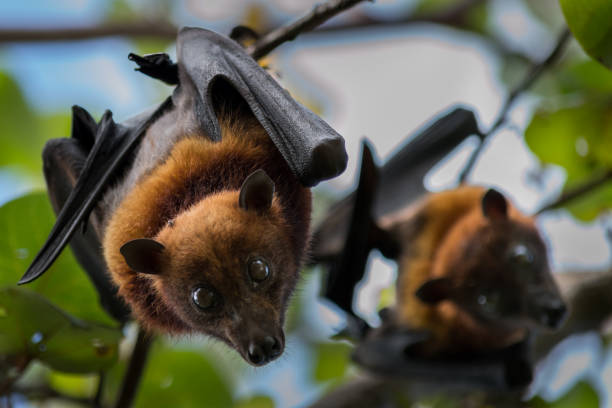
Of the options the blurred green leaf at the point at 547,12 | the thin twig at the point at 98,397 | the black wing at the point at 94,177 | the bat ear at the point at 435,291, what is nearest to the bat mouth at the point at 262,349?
the black wing at the point at 94,177

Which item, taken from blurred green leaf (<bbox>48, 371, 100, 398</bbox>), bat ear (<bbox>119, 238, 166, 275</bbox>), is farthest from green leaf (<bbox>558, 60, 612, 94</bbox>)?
blurred green leaf (<bbox>48, 371, 100, 398</bbox>)

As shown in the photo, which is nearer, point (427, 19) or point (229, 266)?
point (229, 266)

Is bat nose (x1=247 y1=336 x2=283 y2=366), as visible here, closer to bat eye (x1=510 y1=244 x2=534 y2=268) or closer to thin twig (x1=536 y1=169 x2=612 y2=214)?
bat eye (x1=510 y1=244 x2=534 y2=268)

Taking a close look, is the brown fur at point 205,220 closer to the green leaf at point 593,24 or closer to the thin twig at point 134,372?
the thin twig at point 134,372

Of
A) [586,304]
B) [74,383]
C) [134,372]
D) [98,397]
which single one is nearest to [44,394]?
[98,397]

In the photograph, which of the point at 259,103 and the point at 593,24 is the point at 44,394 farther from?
the point at 593,24
